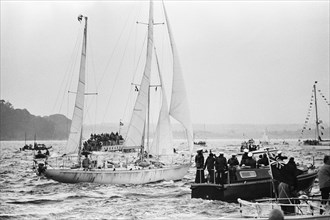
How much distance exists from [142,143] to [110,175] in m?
4.28

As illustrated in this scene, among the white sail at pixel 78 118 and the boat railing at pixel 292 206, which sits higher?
the white sail at pixel 78 118

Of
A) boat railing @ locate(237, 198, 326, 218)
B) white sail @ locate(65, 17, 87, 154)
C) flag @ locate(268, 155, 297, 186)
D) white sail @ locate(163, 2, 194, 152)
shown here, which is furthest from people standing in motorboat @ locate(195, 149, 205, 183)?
white sail @ locate(65, 17, 87, 154)

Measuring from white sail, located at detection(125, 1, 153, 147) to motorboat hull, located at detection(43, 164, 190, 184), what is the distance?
302 cm

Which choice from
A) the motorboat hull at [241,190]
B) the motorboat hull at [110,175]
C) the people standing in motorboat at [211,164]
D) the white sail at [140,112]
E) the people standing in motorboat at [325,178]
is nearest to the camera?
the people standing in motorboat at [325,178]

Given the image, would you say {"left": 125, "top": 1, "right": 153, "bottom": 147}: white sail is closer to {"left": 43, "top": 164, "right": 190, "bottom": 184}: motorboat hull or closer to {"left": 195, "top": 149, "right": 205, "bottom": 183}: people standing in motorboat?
{"left": 43, "top": 164, "right": 190, "bottom": 184}: motorboat hull

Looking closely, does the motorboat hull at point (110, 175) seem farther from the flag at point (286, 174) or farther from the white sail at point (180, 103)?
the flag at point (286, 174)

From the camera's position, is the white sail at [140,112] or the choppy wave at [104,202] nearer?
the choppy wave at [104,202]

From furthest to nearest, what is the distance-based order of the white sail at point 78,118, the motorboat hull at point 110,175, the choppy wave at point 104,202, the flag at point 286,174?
1. the white sail at point 78,118
2. the motorboat hull at point 110,175
3. the choppy wave at point 104,202
4. the flag at point 286,174

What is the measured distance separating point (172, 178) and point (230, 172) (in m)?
12.4

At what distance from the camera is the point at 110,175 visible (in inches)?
1051

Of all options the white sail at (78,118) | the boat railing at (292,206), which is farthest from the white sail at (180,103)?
the boat railing at (292,206)

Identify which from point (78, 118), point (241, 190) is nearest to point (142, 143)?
point (78, 118)

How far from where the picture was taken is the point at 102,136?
89.5m

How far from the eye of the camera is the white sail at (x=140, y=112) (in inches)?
1169
